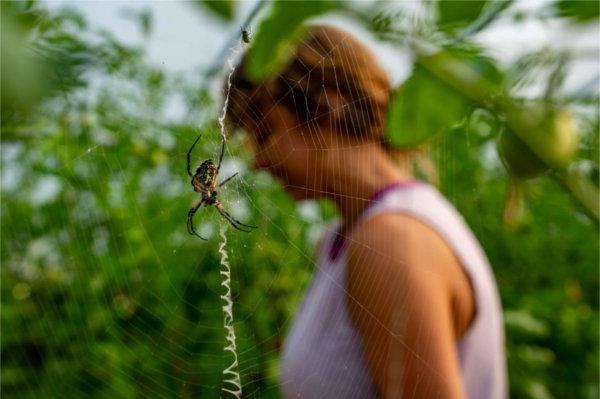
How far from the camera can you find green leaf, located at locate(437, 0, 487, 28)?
0.56m

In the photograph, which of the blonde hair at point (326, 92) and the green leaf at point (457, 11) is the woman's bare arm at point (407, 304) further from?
the green leaf at point (457, 11)

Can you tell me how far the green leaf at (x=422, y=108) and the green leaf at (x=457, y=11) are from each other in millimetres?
62

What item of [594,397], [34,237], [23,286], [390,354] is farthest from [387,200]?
[594,397]

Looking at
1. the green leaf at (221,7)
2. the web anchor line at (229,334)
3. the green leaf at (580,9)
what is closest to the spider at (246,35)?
the green leaf at (221,7)

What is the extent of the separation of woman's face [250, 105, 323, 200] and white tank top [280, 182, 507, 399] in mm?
139

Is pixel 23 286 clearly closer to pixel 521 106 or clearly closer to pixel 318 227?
pixel 318 227

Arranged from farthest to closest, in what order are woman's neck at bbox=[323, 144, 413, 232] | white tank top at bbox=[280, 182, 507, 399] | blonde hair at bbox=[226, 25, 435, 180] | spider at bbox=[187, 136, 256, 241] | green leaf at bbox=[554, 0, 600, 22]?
spider at bbox=[187, 136, 256, 241]
woman's neck at bbox=[323, 144, 413, 232]
white tank top at bbox=[280, 182, 507, 399]
blonde hair at bbox=[226, 25, 435, 180]
green leaf at bbox=[554, 0, 600, 22]

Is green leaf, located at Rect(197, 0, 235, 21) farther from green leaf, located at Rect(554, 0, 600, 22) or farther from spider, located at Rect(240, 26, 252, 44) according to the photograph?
green leaf, located at Rect(554, 0, 600, 22)

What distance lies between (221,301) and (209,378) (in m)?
0.29

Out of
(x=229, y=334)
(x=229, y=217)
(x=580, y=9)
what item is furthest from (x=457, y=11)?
(x=229, y=334)

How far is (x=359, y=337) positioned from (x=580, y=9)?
2.83ft

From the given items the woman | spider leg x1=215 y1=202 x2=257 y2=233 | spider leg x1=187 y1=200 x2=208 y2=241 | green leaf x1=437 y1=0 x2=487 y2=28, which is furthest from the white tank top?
green leaf x1=437 y1=0 x2=487 y2=28

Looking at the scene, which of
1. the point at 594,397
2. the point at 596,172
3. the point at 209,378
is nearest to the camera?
the point at 596,172

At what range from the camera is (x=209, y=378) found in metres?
1.89
